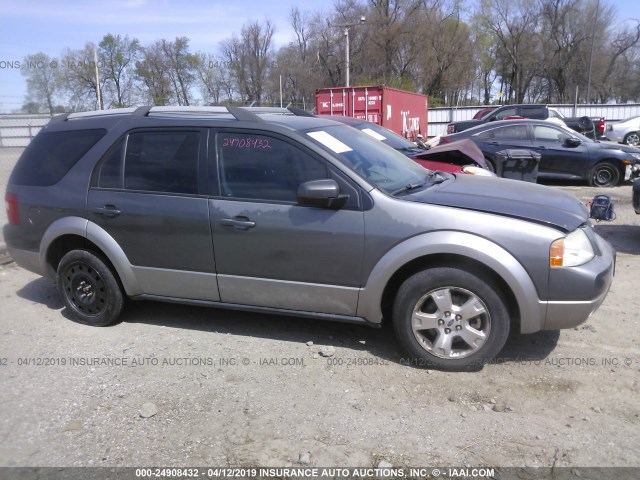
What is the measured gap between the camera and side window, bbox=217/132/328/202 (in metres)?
3.98

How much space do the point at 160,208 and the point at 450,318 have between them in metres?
2.32

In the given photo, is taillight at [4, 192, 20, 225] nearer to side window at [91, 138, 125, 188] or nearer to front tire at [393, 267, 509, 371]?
side window at [91, 138, 125, 188]

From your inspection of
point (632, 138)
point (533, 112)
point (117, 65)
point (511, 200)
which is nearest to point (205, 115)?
point (511, 200)

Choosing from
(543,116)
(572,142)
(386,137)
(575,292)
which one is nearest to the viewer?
(575,292)

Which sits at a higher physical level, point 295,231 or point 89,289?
point 295,231

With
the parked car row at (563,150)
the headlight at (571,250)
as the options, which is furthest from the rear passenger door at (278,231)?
the parked car row at (563,150)

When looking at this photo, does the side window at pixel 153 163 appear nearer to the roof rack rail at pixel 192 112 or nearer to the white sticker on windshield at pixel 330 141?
the roof rack rail at pixel 192 112

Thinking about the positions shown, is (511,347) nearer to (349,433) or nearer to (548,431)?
(548,431)

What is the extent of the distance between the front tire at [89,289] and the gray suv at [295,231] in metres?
0.01

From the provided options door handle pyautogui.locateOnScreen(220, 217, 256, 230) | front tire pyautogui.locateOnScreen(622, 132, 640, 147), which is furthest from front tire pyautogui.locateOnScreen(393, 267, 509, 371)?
front tire pyautogui.locateOnScreen(622, 132, 640, 147)

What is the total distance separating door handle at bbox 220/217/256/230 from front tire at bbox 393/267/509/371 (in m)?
1.18

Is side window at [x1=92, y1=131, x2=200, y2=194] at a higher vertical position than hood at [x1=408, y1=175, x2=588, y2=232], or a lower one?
higher

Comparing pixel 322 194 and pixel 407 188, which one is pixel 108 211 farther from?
pixel 407 188

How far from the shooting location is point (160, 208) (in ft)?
14.1
